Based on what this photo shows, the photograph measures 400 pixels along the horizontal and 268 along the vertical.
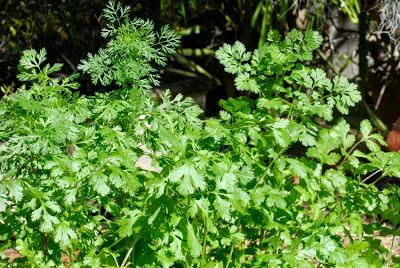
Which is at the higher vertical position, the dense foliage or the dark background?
the dense foliage

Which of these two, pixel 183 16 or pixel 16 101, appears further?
pixel 183 16

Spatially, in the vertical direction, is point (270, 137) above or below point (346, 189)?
above

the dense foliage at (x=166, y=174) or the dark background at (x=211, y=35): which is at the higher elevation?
the dense foliage at (x=166, y=174)

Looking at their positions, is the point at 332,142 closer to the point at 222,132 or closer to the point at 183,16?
the point at 222,132

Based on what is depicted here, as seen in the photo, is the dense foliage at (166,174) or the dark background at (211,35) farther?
the dark background at (211,35)

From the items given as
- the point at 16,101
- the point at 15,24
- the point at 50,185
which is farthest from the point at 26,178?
the point at 15,24

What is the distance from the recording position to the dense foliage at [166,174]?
2.03 meters

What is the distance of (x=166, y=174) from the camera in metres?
2.02

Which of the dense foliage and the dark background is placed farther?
the dark background

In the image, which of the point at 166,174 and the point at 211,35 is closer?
the point at 166,174

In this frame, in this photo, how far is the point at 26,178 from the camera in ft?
6.95

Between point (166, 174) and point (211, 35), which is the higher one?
point (166, 174)

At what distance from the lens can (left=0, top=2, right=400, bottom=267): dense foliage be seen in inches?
79.7

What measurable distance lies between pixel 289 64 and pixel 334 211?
57cm
